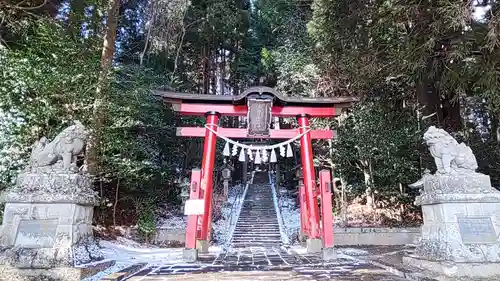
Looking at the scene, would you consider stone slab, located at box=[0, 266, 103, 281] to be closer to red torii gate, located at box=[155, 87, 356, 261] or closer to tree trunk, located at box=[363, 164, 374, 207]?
red torii gate, located at box=[155, 87, 356, 261]

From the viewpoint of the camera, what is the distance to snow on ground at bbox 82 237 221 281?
5410 mm

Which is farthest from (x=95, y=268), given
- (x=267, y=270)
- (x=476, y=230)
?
(x=476, y=230)

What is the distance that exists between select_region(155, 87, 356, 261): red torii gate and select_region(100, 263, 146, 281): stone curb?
1.98m

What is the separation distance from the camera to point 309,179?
25.3ft

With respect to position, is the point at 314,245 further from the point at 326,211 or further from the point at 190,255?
the point at 190,255

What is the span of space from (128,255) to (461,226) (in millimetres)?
6265

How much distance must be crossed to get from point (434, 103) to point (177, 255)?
27.7 ft

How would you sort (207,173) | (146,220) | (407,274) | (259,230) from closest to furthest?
(407,274), (207,173), (146,220), (259,230)

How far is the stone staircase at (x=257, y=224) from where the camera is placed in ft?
33.2

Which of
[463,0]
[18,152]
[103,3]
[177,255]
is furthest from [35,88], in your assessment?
[463,0]

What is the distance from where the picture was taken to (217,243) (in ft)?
32.5

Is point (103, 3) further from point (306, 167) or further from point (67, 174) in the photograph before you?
point (306, 167)

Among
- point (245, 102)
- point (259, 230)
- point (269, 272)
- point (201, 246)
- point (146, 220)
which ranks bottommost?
point (269, 272)

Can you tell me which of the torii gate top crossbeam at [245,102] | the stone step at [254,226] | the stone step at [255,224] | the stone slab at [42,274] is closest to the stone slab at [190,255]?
the stone slab at [42,274]
